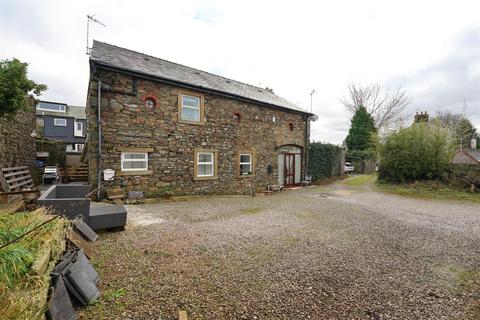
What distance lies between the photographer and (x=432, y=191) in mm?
11070

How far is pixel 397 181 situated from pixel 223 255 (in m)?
14.0

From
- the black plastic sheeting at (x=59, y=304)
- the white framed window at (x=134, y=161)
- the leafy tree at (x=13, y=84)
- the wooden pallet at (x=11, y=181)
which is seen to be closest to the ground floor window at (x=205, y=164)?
the white framed window at (x=134, y=161)

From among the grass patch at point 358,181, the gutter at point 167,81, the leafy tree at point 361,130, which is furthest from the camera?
the leafy tree at point 361,130

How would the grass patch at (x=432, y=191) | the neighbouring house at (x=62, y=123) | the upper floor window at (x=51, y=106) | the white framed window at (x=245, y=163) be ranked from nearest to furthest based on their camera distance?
the grass patch at (x=432, y=191) → the white framed window at (x=245, y=163) → the neighbouring house at (x=62, y=123) → the upper floor window at (x=51, y=106)

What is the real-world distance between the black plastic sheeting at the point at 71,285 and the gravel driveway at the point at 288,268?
16 cm

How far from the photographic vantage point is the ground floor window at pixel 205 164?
9792 mm

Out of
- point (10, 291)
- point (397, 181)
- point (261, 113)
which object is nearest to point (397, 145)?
point (397, 181)

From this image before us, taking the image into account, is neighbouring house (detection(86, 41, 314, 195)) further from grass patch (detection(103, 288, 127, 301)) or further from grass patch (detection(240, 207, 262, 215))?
grass patch (detection(103, 288, 127, 301))

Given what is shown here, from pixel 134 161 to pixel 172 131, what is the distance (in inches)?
77.2

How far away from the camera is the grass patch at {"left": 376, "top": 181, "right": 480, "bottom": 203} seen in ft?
33.1

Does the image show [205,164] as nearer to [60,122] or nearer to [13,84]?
[13,84]

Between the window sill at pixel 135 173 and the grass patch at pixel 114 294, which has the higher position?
the window sill at pixel 135 173

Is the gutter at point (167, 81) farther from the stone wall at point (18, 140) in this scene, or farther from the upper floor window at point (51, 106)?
the upper floor window at point (51, 106)

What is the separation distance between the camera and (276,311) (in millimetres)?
2449
